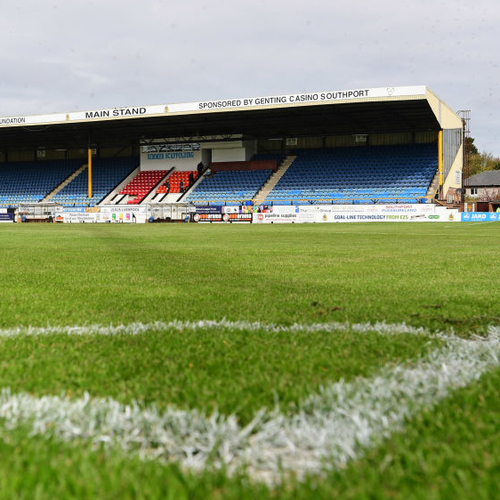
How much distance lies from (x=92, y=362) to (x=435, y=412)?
1342 millimetres

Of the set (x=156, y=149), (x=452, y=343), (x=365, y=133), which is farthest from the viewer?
(x=156, y=149)

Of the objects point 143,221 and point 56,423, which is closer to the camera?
point 56,423

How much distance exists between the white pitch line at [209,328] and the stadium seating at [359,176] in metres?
31.1

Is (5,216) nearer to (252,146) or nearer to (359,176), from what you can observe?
(252,146)

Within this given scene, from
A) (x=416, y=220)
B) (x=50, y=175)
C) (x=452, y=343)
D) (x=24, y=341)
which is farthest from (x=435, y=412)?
(x=50, y=175)

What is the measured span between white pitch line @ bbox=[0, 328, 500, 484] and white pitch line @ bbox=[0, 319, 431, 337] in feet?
2.96

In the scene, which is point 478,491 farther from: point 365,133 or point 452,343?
point 365,133

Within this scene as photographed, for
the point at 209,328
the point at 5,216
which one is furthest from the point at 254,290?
the point at 5,216

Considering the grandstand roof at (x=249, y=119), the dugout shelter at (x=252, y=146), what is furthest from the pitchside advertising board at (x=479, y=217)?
the grandstand roof at (x=249, y=119)

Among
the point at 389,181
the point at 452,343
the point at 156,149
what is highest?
the point at 156,149

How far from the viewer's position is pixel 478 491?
1.11 m

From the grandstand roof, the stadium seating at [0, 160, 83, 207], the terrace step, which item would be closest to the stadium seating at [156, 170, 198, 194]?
the grandstand roof

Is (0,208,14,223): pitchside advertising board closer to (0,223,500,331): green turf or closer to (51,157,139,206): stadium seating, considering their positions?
(51,157,139,206): stadium seating

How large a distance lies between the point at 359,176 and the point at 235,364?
1460 inches
